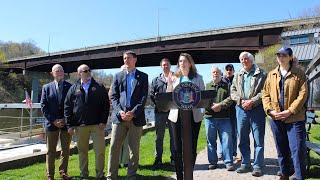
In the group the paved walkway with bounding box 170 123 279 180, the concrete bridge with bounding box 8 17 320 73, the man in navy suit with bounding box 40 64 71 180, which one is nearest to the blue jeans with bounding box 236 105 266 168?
the paved walkway with bounding box 170 123 279 180

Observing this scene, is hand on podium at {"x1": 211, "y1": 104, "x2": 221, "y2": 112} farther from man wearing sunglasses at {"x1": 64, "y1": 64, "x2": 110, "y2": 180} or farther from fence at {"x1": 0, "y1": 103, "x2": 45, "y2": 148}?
fence at {"x1": 0, "y1": 103, "x2": 45, "y2": 148}

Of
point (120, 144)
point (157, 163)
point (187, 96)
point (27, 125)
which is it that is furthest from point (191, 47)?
point (187, 96)

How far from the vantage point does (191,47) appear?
3441 centimetres

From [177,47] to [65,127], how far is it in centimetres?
2954

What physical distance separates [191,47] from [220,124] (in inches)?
1111

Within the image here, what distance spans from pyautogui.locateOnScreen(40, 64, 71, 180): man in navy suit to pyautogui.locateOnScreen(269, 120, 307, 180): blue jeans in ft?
12.3

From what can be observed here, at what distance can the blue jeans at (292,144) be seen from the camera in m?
4.84

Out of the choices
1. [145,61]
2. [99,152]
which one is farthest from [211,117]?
[145,61]

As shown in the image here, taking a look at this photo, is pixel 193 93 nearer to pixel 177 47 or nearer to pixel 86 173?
pixel 86 173

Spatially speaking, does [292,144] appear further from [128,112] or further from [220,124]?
[128,112]

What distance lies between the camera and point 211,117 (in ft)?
Answer: 22.1

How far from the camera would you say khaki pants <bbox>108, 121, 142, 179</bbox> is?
565 cm

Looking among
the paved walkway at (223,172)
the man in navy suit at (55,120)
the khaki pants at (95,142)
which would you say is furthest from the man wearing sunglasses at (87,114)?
the paved walkway at (223,172)

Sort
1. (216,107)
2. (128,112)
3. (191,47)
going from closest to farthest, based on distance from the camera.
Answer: (128,112)
(216,107)
(191,47)
